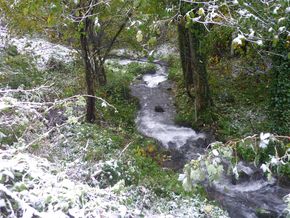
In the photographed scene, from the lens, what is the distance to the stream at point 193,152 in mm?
7887

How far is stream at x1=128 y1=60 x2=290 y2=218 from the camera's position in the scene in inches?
311

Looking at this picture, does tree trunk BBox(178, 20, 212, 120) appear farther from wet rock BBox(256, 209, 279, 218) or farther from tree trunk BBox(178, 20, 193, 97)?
wet rock BBox(256, 209, 279, 218)

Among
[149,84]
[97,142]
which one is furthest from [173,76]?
[97,142]

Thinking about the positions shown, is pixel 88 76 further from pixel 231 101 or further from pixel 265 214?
pixel 231 101

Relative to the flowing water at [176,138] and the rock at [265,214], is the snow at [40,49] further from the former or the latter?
the rock at [265,214]

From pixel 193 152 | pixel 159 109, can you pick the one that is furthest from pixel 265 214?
pixel 159 109

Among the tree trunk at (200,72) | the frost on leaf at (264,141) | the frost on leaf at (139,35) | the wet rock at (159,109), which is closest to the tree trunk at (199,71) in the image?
the tree trunk at (200,72)

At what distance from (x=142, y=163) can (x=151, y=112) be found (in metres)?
4.47

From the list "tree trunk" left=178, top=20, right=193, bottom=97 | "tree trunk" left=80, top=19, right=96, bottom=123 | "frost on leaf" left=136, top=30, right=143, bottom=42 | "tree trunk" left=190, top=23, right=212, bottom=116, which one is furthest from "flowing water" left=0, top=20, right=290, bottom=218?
"frost on leaf" left=136, top=30, right=143, bottom=42

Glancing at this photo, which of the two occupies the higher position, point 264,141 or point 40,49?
point 40,49

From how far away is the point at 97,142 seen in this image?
868 centimetres

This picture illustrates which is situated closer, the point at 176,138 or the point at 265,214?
the point at 265,214

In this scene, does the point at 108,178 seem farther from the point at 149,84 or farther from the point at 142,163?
the point at 149,84

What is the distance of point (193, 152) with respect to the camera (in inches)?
399
